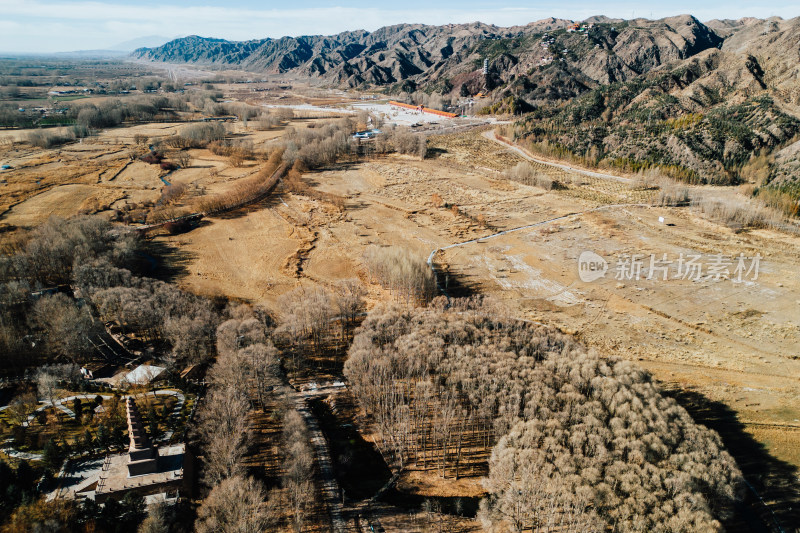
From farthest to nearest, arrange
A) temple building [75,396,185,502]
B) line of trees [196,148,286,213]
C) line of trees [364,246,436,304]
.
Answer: line of trees [196,148,286,213]
line of trees [364,246,436,304]
temple building [75,396,185,502]

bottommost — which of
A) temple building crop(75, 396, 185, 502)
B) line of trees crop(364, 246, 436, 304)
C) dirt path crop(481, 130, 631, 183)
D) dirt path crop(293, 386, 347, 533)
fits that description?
dirt path crop(293, 386, 347, 533)

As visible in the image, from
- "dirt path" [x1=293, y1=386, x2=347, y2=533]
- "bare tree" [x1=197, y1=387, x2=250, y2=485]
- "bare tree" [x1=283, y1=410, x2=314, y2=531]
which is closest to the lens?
"bare tree" [x1=283, y1=410, x2=314, y2=531]

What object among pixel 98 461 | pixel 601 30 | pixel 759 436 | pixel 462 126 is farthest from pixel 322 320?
pixel 601 30

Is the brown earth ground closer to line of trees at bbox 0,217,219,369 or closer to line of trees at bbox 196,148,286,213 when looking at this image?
line of trees at bbox 196,148,286,213

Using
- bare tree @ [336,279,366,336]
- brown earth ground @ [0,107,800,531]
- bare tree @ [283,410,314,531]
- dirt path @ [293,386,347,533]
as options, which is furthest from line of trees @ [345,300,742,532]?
brown earth ground @ [0,107,800,531]

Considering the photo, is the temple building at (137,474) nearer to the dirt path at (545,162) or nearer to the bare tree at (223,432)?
the bare tree at (223,432)

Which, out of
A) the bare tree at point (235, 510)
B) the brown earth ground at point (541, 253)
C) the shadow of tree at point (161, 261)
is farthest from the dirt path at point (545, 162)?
the bare tree at point (235, 510)

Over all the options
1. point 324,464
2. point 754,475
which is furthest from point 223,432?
point 754,475

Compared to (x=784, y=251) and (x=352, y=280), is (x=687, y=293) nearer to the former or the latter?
→ (x=784, y=251)
